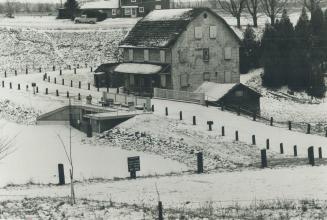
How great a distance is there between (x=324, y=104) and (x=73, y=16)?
5532 centimetres

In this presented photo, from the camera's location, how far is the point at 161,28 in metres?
62.6

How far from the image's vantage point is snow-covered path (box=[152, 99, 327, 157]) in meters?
41.0

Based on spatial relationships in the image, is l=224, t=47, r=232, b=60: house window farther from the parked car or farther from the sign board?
the parked car

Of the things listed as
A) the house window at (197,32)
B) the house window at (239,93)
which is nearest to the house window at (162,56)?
the house window at (197,32)

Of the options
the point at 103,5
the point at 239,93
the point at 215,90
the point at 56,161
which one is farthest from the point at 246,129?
the point at 103,5

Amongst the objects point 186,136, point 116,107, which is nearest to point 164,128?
point 186,136

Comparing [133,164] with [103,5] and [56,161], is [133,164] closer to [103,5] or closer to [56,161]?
[56,161]

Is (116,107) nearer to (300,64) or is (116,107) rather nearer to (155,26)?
(155,26)

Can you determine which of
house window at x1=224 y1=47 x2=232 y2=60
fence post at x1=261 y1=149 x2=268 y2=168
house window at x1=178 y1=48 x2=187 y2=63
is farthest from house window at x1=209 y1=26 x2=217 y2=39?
fence post at x1=261 y1=149 x2=268 y2=168

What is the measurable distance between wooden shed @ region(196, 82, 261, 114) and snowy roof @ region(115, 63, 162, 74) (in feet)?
22.0

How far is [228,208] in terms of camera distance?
2003 centimetres

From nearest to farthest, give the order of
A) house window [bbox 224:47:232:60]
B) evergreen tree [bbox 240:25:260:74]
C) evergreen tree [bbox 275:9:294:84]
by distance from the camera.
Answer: house window [bbox 224:47:232:60], evergreen tree [bbox 275:9:294:84], evergreen tree [bbox 240:25:260:74]

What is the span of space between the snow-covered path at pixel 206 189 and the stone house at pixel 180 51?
3410 cm

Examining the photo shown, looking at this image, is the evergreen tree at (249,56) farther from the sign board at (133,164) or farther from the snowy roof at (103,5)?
the sign board at (133,164)
